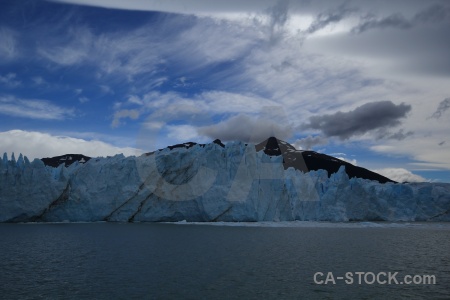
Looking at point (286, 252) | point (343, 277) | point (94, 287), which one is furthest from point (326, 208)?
point (94, 287)

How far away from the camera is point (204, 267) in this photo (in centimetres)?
1934

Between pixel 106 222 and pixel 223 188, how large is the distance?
644 inches

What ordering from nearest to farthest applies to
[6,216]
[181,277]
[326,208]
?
[181,277]
[6,216]
[326,208]

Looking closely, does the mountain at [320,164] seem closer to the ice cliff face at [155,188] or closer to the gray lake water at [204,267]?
the ice cliff face at [155,188]

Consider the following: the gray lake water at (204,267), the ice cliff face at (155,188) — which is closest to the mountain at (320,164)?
the ice cliff face at (155,188)

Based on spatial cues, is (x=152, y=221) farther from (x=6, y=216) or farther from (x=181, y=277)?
(x=181, y=277)

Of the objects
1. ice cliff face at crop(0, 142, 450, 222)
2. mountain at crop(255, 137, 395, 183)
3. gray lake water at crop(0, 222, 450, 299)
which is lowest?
gray lake water at crop(0, 222, 450, 299)

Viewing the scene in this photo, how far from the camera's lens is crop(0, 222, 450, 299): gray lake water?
568 inches

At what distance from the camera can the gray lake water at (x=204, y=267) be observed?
14.4 meters

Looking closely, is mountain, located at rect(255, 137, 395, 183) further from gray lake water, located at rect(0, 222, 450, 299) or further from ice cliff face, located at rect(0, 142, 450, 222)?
gray lake water, located at rect(0, 222, 450, 299)

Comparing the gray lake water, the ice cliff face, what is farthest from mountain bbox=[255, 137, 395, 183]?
the gray lake water

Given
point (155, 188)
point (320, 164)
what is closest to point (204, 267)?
point (155, 188)

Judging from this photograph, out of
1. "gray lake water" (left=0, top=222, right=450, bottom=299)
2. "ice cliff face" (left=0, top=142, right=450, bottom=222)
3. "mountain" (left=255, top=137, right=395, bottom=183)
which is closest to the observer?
"gray lake water" (left=0, top=222, right=450, bottom=299)

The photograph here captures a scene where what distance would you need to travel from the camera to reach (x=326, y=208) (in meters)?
59.1
